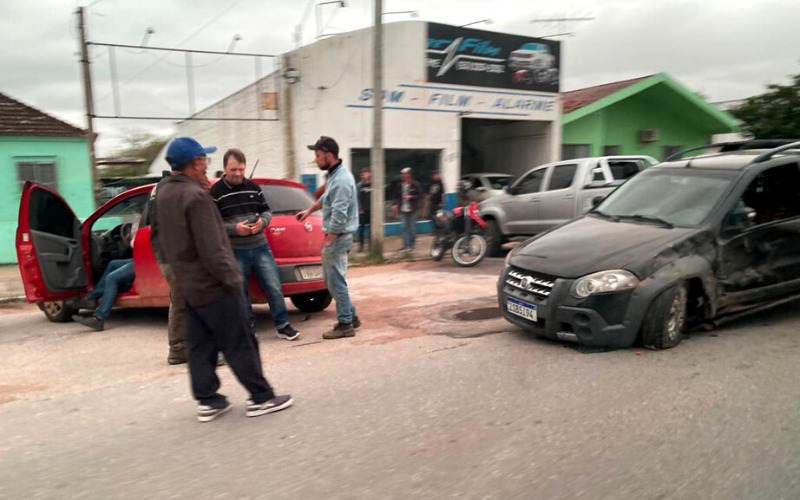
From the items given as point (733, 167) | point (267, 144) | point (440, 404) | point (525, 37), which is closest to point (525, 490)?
point (440, 404)

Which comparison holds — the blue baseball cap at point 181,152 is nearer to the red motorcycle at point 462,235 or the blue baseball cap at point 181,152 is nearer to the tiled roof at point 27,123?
the red motorcycle at point 462,235

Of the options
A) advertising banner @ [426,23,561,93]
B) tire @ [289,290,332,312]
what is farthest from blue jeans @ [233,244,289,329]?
advertising banner @ [426,23,561,93]

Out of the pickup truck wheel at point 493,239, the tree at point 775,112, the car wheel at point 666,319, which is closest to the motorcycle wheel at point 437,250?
the pickup truck wheel at point 493,239

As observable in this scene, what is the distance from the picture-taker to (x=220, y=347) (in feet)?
12.1

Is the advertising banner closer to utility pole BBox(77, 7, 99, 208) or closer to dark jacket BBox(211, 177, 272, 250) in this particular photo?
utility pole BBox(77, 7, 99, 208)

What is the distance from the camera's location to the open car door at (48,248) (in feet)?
20.7

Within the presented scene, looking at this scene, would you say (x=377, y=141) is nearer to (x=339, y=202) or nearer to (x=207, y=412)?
(x=339, y=202)

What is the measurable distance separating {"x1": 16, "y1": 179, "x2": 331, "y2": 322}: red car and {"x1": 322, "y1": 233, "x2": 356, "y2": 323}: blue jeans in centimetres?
65

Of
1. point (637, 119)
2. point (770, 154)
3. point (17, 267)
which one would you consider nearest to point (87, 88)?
point (17, 267)

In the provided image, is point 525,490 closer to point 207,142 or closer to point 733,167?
point 733,167

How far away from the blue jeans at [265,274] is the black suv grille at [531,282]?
7.26 feet

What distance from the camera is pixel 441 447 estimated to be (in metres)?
3.29

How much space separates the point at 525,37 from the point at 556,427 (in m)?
14.2

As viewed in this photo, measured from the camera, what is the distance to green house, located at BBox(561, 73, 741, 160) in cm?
1781
